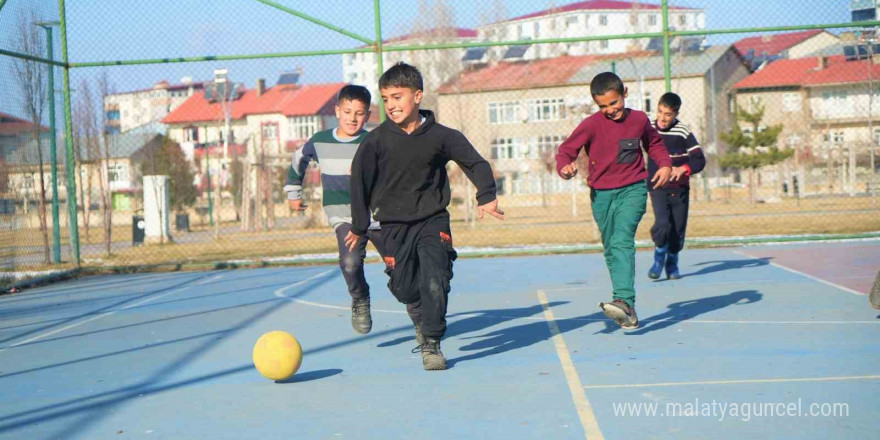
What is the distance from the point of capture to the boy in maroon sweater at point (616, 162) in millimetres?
7234

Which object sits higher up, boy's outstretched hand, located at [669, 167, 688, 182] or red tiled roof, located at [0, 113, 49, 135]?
red tiled roof, located at [0, 113, 49, 135]

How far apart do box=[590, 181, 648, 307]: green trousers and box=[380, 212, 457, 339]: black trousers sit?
1.46 meters

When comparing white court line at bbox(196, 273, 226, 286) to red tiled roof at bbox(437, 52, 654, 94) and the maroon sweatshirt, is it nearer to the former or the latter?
the maroon sweatshirt

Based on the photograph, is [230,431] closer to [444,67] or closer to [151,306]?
[151,306]

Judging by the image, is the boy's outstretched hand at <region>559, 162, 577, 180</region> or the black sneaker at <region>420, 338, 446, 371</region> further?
the boy's outstretched hand at <region>559, 162, 577, 180</region>

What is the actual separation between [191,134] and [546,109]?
28.2m

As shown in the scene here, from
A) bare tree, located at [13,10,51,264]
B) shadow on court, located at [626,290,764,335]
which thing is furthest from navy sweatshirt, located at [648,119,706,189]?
bare tree, located at [13,10,51,264]

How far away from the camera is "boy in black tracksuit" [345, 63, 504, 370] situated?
20.2 ft

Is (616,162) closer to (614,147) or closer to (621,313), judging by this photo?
(614,147)

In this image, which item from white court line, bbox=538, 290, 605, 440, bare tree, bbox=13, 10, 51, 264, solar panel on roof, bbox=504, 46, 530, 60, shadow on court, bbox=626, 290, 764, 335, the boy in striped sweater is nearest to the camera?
white court line, bbox=538, 290, 605, 440

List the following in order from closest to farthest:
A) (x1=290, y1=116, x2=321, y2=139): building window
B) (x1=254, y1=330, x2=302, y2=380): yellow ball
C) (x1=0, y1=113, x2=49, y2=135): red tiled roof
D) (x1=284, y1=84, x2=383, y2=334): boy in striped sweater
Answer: (x1=254, y1=330, x2=302, y2=380): yellow ball < (x1=284, y1=84, x2=383, y2=334): boy in striped sweater < (x1=0, y1=113, x2=49, y2=135): red tiled roof < (x1=290, y1=116, x2=321, y2=139): building window

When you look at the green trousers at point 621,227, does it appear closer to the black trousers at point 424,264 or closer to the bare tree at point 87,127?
the black trousers at point 424,264

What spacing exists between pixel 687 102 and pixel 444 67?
13463mm

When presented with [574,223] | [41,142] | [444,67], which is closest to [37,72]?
[41,142]
